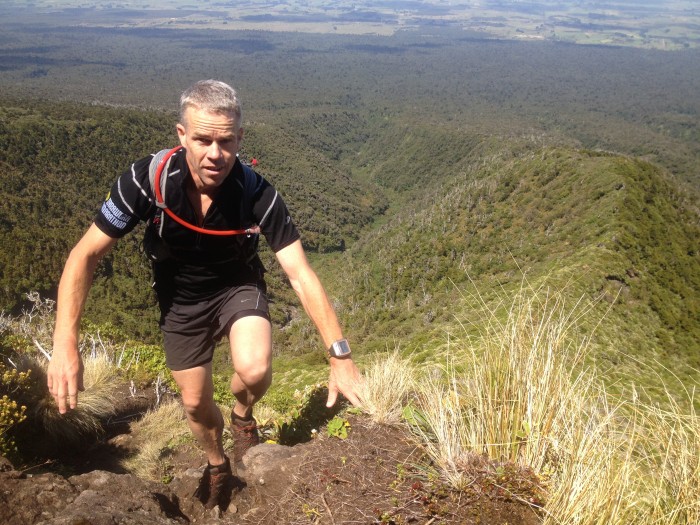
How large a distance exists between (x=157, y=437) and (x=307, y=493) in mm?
2168

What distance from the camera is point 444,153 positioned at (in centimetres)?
10594

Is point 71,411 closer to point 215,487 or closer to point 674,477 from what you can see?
point 215,487

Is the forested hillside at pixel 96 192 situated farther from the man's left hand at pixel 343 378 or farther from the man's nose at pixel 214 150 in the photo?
the man's left hand at pixel 343 378

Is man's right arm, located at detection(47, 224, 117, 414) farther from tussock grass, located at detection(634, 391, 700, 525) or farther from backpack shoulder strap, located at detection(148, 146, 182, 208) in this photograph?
tussock grass, located at detection(634, 391, 700, 525)

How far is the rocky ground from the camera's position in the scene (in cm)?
208

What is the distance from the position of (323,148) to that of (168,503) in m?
127

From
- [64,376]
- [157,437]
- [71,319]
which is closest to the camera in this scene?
[64,376]

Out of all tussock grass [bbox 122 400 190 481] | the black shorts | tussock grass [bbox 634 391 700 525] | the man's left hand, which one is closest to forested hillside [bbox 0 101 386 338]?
tussock grass [bbox 122 400 190 481]

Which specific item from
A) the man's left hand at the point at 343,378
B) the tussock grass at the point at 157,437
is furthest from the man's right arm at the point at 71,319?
the tussock grass at the point at 157,437

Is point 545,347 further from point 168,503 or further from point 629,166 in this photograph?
point 629,166

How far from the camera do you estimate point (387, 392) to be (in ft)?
9.77

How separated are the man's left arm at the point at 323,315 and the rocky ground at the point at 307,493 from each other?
0.36 m

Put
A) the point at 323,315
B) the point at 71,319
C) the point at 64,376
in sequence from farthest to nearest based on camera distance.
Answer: the point at 323,315, the point at 71,319, the point at 64,376

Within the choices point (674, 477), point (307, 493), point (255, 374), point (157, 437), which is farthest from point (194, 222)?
point (674, 477)
